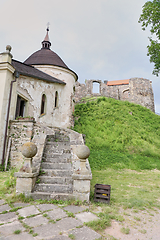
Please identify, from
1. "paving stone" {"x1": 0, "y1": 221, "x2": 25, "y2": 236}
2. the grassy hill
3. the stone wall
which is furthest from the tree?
the stone wall

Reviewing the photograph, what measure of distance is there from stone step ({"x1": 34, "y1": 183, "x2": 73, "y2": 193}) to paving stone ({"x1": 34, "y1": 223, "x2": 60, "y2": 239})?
164 centimetres

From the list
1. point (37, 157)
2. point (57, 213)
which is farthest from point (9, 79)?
point (57, 213)

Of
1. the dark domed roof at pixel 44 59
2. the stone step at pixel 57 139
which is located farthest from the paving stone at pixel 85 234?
the dark domed roof at pixel 44 59

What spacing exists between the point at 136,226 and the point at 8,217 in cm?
285

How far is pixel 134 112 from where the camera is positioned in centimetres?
2252

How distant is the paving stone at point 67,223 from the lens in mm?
3160

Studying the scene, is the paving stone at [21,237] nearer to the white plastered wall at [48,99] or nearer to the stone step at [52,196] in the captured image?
the stone step at [52,196]

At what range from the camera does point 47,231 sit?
9.87 feet

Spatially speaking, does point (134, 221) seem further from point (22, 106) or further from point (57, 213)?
point (22, 106)

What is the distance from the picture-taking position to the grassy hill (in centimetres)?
1236

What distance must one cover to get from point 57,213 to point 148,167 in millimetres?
10137

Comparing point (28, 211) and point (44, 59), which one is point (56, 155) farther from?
point (44, 59)

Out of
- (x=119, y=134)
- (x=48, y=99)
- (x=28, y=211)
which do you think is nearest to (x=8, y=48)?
(x=48, y=99)

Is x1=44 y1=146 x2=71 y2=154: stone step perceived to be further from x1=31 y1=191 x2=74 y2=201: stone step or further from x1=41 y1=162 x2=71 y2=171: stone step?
x1=31 y1=191 x2=74 y2=201: stone step
